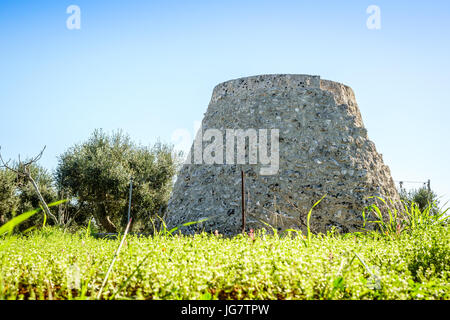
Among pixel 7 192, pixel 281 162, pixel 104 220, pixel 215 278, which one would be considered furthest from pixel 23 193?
pixel 215 278

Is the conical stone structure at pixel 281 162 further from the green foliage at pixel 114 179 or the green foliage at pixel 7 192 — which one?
the green foliage at pixel 7 192

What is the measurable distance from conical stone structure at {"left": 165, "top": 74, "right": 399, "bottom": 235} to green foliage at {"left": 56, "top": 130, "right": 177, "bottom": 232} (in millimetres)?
8536

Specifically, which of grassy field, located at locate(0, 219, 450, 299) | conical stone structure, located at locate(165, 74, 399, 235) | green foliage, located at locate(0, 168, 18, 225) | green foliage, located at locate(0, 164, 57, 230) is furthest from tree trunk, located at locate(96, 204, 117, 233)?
grassy field, located at locate(0, 219, 450, 299)

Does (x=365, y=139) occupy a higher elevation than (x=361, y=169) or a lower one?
higher

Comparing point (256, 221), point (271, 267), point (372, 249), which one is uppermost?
point (271, 267)

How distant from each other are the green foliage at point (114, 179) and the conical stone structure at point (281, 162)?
28.0ft

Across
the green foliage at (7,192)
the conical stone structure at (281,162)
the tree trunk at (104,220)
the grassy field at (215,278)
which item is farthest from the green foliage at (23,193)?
the grassy field at (215,278)

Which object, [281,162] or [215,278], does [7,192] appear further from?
[215,278]

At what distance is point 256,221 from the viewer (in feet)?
32.9
